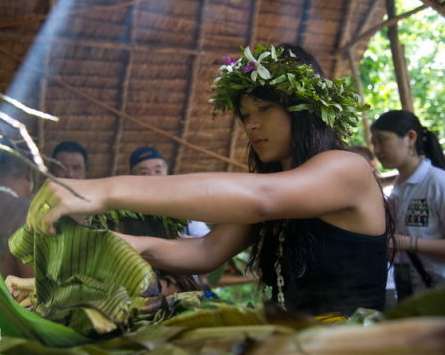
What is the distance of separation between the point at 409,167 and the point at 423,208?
10.8 inches

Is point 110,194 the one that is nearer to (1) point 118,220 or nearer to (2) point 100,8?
(1) point 118,220

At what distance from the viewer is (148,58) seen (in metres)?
5.80

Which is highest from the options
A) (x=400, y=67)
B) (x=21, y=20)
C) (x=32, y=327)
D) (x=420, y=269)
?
(x=21, y=20)

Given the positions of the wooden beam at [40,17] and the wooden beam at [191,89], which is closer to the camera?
the wooden beam at [40,17]

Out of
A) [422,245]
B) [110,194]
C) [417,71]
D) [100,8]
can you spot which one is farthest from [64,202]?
[417,71]

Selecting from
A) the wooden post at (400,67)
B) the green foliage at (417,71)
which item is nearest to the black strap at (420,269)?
the wooden post at (400,67)

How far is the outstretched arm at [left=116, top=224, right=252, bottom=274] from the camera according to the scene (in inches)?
83.9

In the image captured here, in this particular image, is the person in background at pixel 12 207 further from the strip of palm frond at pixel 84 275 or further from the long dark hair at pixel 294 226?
the strip of palm frond at pixel 84 275

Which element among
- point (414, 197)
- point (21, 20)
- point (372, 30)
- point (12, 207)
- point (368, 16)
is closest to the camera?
point (12, 207)

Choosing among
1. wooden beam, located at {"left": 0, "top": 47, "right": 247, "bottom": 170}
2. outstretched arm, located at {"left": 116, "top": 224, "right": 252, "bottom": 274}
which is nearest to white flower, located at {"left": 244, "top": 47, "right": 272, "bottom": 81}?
outstretched arm, located at {"left": 116, "top": 224, "right": 252, "bottom": 274}

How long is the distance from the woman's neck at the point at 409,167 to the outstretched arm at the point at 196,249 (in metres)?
1.79

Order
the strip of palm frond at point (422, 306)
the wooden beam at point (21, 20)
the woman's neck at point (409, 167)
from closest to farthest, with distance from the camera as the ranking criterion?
the strip of palm frond at point (422, 306) < the woman's neck at point (409, 167) < the wooden beam at point (21, 20)

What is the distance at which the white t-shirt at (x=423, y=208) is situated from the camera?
3.64 m

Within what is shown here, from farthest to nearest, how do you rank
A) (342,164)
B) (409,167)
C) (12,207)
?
(409,167) → (12,207) → (342,164)
